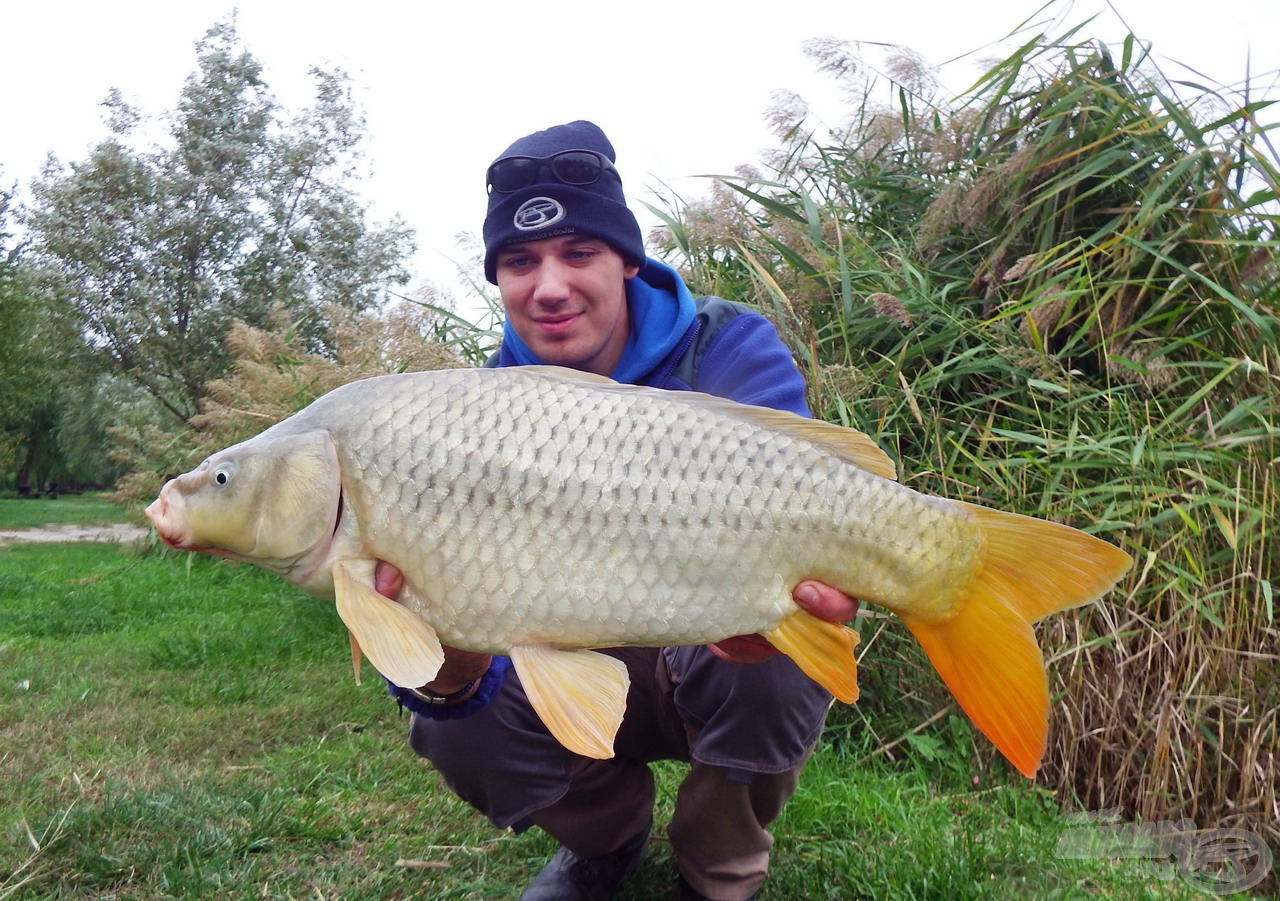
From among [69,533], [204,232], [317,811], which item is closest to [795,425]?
[317,811]

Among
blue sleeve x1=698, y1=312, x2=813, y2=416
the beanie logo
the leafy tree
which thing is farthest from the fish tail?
the leafy tree

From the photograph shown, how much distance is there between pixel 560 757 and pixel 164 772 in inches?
47.2

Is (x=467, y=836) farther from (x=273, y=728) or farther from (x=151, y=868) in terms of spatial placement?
(x=273, y=728)

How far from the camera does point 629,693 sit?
5.49 ft

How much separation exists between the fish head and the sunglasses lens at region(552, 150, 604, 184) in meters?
0.74

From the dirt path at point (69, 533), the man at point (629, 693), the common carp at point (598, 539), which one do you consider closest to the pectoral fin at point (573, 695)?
the common carp at point (598, 539)

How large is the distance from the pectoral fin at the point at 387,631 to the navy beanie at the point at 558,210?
2.35 feet

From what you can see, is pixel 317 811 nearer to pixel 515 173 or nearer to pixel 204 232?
pixel 515 173

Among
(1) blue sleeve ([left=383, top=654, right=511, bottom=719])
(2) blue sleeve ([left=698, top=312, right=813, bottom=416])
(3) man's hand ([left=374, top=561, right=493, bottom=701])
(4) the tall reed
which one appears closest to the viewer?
(3) man's hand ([left=374, top=561, right=493, bottom=701])

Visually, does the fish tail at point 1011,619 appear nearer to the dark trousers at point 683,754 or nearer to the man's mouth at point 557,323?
the dark trousers at point 683,754

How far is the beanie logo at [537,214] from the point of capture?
1.65m

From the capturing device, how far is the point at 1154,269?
245 centimetres

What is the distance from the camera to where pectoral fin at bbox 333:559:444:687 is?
1.10 meters

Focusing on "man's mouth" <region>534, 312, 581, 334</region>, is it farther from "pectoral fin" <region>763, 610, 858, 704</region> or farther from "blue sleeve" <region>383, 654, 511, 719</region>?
"pectoral fin" <region>763, 610, 858, 704</region>
